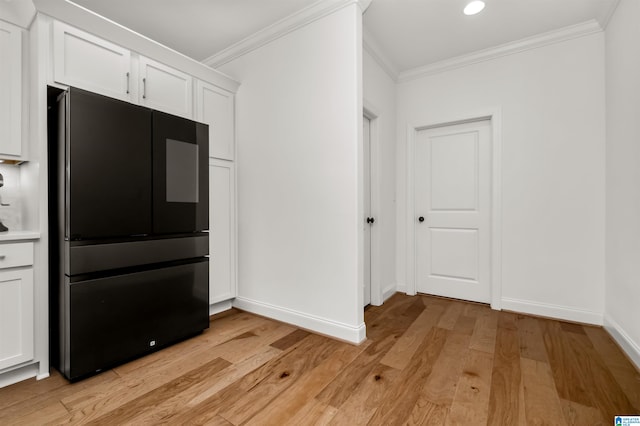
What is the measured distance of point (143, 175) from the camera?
1965mm

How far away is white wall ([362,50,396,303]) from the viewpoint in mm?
2982

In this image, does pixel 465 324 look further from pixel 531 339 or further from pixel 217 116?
pixel 217 116

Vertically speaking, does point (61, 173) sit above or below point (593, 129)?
below

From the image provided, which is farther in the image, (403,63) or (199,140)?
(403,63)

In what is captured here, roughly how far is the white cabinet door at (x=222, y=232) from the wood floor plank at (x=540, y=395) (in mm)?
2384

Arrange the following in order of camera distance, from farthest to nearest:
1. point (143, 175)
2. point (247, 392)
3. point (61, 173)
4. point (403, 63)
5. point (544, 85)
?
point (403, 63), point (544, 85), point (143, 175), point (61, 173), point (247, 392)

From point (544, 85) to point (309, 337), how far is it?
3.16m

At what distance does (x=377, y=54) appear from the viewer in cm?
299

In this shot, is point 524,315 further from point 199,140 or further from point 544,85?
point 199,140

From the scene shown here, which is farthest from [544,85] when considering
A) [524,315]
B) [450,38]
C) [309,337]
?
[309,337]

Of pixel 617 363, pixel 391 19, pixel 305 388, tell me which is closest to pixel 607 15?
pixel 391 19

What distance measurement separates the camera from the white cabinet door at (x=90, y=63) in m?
1.84

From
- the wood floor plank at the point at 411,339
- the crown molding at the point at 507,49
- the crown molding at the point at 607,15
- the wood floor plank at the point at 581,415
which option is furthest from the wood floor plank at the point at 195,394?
the crown molding at the point at 607,15

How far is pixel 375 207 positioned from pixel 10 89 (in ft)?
9.50
